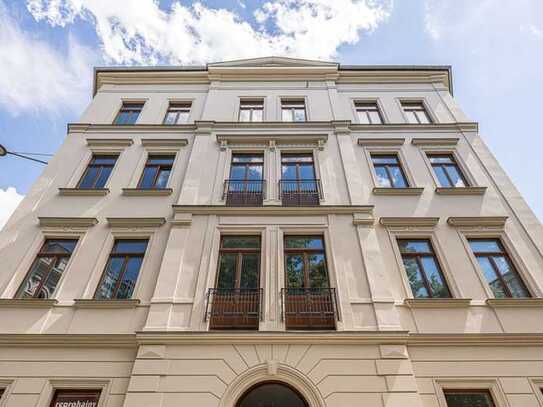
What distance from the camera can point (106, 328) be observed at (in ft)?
26.1

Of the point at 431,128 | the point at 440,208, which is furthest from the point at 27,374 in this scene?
the point at 431,128

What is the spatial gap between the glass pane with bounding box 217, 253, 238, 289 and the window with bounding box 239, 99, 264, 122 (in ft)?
23.7

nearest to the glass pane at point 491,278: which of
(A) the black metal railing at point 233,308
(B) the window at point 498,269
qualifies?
(B) the window at point 498,269

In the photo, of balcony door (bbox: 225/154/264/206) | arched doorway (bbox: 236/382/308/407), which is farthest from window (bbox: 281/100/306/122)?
arched doorway (bbox: 236/382/308/407)

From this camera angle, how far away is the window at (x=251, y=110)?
47.6 ft

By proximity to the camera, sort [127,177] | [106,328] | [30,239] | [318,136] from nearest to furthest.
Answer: [106,328] < [30,239] < [127,177] < [318,136]

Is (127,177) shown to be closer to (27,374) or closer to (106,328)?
(106,328)

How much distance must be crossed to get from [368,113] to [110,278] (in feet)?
40.4

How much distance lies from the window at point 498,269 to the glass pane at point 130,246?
994 centimetres

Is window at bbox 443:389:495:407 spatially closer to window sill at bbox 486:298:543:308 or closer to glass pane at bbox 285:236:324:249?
window sill at bbox 486:298:543:308

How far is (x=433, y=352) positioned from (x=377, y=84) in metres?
12.8

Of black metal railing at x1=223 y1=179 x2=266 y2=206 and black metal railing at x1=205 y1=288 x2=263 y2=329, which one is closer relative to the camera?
black metal railing at x1=205 y1=288 x2=263 y2=329

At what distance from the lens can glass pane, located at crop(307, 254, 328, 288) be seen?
29.0ft

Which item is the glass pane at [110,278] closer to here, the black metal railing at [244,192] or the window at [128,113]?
the black metal railing at [244,192]
